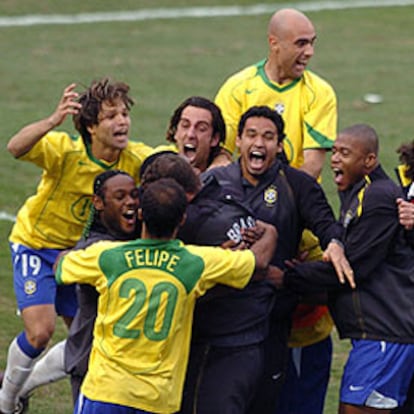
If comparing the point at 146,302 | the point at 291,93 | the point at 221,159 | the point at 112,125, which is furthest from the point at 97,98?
the point at 146,302

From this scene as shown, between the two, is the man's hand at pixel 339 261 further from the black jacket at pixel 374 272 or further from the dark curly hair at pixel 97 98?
the dark curly hair at pixel 97 98

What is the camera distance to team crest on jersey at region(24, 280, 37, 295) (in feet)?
30.1

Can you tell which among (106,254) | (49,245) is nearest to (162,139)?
(49,245)

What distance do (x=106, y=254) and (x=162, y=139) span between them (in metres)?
8.70

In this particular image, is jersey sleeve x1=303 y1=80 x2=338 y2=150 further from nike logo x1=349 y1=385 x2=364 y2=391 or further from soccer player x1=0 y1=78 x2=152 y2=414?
nike logo x1=349 y1=385 x2=364 y2=391

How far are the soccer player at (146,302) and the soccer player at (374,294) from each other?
95cm

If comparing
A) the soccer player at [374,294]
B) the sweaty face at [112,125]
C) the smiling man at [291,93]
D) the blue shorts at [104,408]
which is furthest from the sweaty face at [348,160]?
the blue shorts at [104,408]

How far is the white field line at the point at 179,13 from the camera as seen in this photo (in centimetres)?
2147

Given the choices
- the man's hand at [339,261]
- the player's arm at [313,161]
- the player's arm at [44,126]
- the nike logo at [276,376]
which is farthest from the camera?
the player's arm at [313,161]

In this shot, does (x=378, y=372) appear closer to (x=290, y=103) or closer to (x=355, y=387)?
(x=355, y=387)

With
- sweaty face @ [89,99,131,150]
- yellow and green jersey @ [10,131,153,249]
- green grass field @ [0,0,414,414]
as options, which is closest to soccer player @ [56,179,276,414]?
sweaty face @ [89,99,131,150]

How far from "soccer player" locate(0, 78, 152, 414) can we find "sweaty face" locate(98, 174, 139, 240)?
1.39 m

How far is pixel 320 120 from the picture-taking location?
934 centimetres

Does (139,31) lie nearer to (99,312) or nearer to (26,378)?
(26,378)
